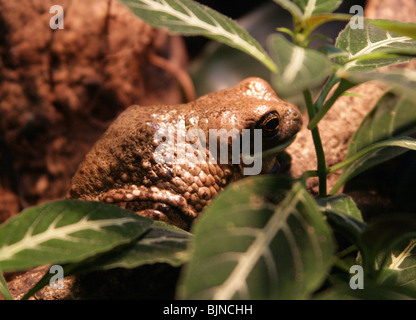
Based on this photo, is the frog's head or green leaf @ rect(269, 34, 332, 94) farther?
the frog's head

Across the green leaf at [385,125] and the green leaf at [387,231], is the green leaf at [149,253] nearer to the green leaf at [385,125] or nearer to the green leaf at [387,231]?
the green leaf at [387,231]

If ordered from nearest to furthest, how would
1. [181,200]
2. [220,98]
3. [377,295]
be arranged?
[377,295]
[181,200]
[220,98]

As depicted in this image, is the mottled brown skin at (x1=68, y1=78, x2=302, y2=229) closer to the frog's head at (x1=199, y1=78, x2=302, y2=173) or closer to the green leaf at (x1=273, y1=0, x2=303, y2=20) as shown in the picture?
the frog's head at (x1=199, y1=78, x2=302, y2=173)

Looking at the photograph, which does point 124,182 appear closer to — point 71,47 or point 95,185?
point 95,185

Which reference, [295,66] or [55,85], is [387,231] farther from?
[55,85]

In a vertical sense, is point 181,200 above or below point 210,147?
below

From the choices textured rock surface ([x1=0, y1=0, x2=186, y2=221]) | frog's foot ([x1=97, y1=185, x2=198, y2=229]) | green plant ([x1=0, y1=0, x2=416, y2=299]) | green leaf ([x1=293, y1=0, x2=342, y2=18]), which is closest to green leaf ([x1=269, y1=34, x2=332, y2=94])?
green plant ([x1=0, y1=0, x2=416, y2=299])
